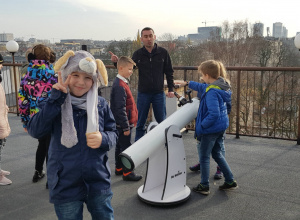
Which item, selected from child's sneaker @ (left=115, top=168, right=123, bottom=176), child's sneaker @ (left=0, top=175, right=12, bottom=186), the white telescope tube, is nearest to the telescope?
the white telescope tube

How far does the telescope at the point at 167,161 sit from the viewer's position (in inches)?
126

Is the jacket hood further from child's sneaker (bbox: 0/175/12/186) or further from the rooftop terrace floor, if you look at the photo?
child's sneaker (bbox: 0/175/12/186)

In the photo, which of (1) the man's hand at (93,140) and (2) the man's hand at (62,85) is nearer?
(2) the man's hand at (62,85)

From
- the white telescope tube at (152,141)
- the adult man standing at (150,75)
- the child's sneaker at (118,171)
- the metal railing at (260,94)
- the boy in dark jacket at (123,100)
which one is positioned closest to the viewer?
the white telescope tube at (152,141)

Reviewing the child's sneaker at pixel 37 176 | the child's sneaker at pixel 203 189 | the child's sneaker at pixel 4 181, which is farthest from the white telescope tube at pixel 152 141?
the child's sneaker at pixel 4 181

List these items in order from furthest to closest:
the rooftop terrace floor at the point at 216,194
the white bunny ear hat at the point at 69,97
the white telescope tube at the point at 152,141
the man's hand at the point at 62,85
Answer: the rooftop terrace floor at the point at 216,194, the white telescope tube at the point at 152,141, the white bunny ear hat at the point at 69,97, the man's hand at the point at 62,85

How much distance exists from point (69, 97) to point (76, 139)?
0.84ft

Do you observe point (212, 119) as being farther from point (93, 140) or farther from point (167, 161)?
point (93, 140)

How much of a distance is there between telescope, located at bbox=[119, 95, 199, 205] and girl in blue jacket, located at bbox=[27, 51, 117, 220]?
99 centimetres

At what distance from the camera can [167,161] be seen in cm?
332

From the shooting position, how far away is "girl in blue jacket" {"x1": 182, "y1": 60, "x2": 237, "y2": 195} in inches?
130

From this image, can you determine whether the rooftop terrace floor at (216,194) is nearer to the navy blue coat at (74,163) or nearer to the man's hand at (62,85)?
the navy blue coat at (74,163)

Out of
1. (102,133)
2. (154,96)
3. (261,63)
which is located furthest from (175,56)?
(102,133)

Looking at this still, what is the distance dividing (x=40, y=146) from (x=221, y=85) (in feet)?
7.39
